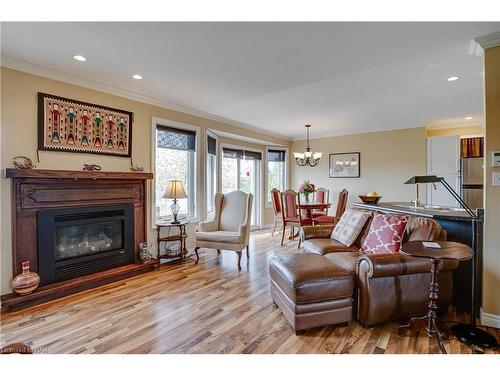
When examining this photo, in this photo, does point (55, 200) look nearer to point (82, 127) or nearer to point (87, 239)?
point (87, 239)

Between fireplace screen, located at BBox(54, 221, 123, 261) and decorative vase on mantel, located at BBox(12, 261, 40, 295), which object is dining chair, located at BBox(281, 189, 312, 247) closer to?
fireplace screen, located at BBox(54, 221, 123, 261)

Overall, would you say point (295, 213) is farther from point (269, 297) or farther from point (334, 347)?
point (334, 347)

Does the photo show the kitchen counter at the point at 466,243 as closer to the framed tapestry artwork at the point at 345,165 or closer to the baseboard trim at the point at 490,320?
the baseboard trim at the point at 490,320

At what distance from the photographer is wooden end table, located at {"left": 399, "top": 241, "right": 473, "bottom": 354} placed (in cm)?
181

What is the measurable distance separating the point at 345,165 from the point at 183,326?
211 inches

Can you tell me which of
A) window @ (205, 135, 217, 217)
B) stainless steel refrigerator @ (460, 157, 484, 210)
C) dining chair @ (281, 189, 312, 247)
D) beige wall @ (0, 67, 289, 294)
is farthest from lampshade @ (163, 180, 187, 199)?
stainless steel refrigerator @ (460, 157, 484, 210)

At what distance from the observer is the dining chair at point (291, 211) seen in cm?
523

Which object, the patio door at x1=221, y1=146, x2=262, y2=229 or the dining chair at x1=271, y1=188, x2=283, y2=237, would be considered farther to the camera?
the patio door at x1=221, y1=146, x2=262, y2=229

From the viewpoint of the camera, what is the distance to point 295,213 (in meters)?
5.35

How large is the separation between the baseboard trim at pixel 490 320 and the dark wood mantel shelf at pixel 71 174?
3.93m

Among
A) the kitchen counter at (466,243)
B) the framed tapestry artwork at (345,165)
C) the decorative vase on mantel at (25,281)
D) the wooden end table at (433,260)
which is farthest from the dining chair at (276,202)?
the decorative vase on mantel at (25,281)

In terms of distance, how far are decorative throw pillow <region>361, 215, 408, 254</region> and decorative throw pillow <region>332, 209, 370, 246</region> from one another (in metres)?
0.24

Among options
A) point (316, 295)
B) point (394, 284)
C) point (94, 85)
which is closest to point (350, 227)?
point (394, 284)
